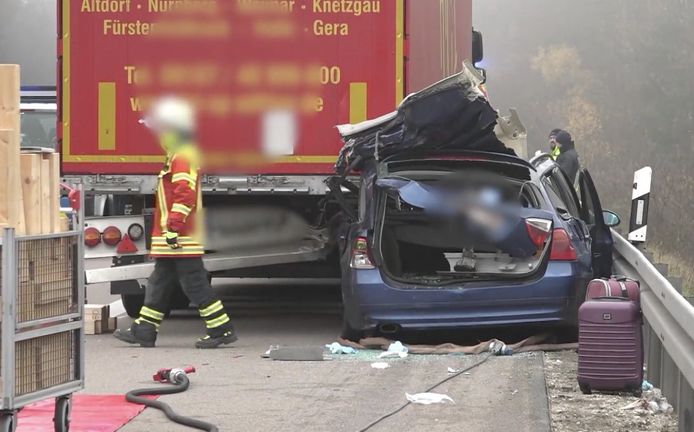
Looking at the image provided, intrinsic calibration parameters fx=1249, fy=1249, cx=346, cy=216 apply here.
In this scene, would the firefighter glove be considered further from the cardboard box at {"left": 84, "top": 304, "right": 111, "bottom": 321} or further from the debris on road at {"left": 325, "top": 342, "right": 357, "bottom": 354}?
the cardboard box at {"left": 84, "top": 304, "right": 111, "bottom": 321}

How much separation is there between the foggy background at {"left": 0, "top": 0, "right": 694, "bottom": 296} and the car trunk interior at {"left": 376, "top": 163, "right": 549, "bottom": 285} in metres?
19.6

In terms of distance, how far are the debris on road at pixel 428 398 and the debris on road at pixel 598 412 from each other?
66 cm

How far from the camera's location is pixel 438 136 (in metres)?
10.1

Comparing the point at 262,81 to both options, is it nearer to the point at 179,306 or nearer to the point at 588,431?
the point at 179,306

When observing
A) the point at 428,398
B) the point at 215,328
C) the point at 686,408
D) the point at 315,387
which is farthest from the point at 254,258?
the point at 686,408

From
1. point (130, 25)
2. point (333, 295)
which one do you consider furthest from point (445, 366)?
point (333, 295)

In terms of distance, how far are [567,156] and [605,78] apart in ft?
90.2

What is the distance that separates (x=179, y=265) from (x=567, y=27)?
3792 centimetres

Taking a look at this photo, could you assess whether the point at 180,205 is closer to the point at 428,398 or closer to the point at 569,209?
the point at 428,398

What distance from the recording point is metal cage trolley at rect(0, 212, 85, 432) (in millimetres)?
5832

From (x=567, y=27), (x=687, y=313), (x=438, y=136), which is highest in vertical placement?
(x=567, y=27)

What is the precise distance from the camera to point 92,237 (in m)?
10.8

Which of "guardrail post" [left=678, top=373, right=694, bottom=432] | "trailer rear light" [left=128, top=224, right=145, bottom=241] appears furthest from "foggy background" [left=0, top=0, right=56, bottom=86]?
"guardrail post" [left=678, top=373, right=694, bottom=432]

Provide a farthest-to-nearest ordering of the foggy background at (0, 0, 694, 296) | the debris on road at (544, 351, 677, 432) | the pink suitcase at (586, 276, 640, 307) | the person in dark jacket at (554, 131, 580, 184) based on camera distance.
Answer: the foggy background at (0, 0, 694, 296), the person in dark jacket at (554, 131, 580, 184), the pink suitcase at (586, 276, 640, 307), the debris on road at (544, 351, 677, 432)
